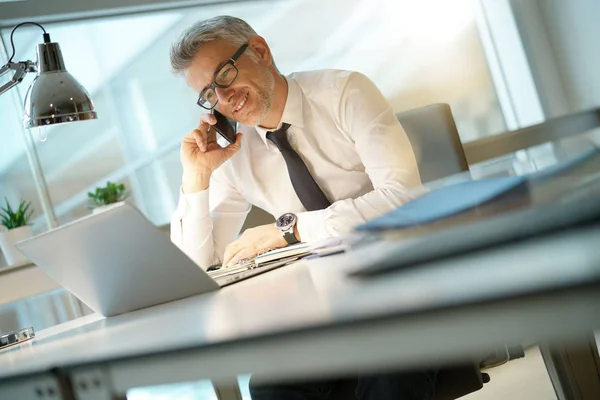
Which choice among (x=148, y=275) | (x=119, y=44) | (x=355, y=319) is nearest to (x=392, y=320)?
(x=355, y=319)

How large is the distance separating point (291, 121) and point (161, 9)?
2058 millimetres

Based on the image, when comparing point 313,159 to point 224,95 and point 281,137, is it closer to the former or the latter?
point 281,137

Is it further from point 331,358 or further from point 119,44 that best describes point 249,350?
point 119,44

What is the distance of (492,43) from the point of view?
16.7 ft

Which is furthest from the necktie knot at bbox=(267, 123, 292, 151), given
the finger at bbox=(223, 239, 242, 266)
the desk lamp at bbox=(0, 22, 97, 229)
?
the desk lamp at bbox=(0, 22, 97, 229)

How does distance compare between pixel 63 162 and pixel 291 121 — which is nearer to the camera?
pixel 291 121

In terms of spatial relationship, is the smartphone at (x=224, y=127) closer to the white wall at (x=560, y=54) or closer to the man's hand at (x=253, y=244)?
the man's hand at (x=253, y=244)

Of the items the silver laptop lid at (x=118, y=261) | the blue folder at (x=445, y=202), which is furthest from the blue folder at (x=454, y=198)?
the silver laptop lid at (x=118, y=261)

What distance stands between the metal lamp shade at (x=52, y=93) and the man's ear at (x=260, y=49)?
805 mm

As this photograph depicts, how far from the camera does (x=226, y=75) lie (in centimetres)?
243

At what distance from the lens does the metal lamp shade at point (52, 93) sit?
1.81m

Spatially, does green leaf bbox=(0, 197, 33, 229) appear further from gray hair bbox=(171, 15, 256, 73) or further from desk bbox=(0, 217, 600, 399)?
desk bbox=(0, 217, 600, 399)

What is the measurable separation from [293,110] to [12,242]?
1.63m

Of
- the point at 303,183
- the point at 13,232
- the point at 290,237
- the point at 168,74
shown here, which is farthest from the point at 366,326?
the point at 168,74
